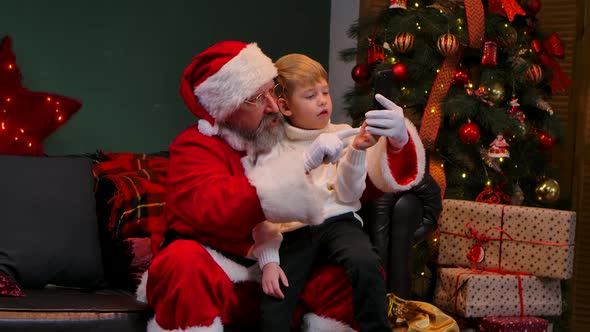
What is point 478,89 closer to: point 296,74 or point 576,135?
point 576,135

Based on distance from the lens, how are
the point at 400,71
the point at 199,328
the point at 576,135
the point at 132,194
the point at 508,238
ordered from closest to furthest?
the point at 199,328, the point at 132,194, the point at 508,238, the point at 400,71, the point at 576,135

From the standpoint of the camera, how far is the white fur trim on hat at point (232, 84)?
7.80 feet

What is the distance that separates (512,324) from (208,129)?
1601 millimetres

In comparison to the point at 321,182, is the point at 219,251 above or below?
below

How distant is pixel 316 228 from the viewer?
7.89 feet

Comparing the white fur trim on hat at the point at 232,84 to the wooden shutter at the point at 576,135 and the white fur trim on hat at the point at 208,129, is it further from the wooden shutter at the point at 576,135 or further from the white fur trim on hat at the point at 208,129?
the wooden shutter at the point at 576,135

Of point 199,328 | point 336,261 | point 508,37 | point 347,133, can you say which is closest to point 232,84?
point 347,133

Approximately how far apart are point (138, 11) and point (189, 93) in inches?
50.1

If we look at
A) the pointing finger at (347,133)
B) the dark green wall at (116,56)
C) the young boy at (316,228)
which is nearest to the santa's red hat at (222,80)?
the young boy at (316,228)

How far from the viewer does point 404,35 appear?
3656 mm

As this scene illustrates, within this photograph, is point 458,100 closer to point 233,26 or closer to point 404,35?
point 404,35

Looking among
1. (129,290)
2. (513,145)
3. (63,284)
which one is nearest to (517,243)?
(513,145)

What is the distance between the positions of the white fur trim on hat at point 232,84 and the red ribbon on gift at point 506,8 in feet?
5.24

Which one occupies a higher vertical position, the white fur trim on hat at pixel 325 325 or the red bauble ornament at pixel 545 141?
the red bauble ornament at pixel 545 141
